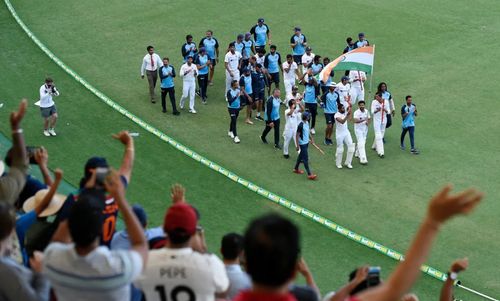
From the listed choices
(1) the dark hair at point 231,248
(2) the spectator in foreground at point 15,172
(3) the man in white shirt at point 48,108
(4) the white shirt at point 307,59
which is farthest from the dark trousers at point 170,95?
(2) the spectator in foreground at point 15,172

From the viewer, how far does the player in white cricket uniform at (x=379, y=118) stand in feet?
63.4

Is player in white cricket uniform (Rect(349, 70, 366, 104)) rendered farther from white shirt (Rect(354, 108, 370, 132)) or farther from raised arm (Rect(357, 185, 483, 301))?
raised arm (Rect(357, 185, 483, 301))

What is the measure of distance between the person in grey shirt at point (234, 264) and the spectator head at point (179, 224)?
4.01 ft

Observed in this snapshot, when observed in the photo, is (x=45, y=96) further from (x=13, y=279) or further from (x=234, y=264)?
(x=13, y=279)

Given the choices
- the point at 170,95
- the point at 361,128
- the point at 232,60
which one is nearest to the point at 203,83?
the point at 232,60

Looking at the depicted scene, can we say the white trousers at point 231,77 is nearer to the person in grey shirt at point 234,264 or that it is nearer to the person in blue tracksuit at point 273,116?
the person in blue tracksuit at point 273,116

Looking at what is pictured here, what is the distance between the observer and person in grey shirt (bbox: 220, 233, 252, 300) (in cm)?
693

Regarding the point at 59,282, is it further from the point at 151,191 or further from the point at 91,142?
the point at 91,142

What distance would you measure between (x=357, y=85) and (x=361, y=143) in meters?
3.17

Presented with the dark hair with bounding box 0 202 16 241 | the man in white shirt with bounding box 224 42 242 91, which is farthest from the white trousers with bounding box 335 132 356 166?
the dark hair with bounding box 0 202 16 241

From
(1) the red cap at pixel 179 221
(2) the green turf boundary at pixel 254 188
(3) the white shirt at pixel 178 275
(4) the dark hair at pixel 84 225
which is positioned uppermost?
(4) the dark hair at pixel 84 225

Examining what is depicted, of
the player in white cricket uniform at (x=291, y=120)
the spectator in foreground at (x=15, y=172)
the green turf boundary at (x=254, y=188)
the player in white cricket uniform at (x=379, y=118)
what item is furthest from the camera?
the player in white cricket uniform at (x=379, y=118)

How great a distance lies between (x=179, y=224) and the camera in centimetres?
575

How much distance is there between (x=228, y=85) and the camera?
72.4ft
